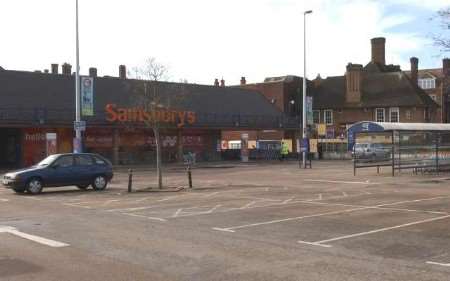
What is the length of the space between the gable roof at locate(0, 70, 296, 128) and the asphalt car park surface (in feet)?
65.3

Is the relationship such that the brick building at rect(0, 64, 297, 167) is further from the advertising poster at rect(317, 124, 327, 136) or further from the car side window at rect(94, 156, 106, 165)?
the car side window at rect(94, 156, 106, 165)

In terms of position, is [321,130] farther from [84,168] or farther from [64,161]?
[64,161]

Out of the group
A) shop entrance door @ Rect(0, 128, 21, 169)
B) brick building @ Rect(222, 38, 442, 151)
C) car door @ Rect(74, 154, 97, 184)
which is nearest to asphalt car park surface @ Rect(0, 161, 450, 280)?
car door @ Rect(74, 154, 97, 184)

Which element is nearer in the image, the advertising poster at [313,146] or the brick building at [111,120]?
the brick building at [111,120]

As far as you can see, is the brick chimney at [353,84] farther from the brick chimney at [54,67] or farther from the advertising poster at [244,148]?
the brick chimney at [54,67]

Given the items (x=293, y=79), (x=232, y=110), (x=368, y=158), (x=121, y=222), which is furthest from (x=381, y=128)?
(x=293, y=79)

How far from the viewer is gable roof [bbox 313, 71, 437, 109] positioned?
74000 millimetres

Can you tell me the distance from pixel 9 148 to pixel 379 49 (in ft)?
181

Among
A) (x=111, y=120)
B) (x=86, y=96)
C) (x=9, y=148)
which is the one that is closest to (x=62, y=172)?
(x=86, y=96)

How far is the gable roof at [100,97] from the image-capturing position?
151 ft

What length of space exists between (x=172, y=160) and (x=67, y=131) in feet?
34.3

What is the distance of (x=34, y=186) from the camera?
75.6 feet

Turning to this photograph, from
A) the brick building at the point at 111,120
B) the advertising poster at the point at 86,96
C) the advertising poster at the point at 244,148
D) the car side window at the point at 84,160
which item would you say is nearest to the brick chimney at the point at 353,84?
the brick building at the point at 111,120

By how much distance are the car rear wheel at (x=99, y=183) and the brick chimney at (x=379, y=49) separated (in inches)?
2635
